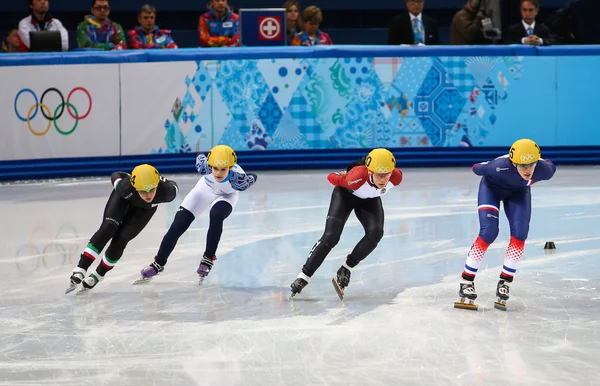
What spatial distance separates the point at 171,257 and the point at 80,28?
5625mm

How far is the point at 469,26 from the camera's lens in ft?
44.1

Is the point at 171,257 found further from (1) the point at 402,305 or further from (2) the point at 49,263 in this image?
(1) the point at 402,305

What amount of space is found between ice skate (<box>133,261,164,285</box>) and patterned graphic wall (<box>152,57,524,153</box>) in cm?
547

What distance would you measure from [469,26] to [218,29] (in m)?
3.32

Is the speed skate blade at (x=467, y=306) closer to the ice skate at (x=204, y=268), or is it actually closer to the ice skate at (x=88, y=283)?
the ice skate at (x=204, y=268)

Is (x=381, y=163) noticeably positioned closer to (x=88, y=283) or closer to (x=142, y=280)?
(x=142, y=280)

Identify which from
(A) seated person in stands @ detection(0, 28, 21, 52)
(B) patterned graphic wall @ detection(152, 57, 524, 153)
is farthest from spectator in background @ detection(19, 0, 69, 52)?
(B) patterned graphic wall @ detection(152, 57, 524, 153)

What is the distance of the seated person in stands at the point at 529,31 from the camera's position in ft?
43.4

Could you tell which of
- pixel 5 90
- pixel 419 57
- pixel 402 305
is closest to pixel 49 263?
pixel 402 305

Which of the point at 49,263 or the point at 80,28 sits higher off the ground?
the point at 80,28

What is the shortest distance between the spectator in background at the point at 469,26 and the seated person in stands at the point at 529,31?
405 millimetres

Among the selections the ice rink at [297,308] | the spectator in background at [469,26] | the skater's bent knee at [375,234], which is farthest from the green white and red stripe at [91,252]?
the spectator in background at [469,26]

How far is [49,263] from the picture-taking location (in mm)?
8094

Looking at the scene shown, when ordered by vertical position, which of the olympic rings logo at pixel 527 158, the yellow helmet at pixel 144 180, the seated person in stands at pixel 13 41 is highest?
the seated person in stands at pixel 13 41
